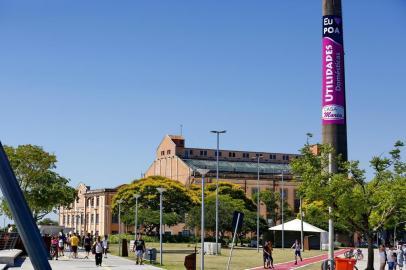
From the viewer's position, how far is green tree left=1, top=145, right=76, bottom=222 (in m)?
62.8

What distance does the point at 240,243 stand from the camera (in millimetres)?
88750

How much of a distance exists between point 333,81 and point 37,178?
30182 millimetres

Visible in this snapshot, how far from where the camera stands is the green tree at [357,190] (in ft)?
105

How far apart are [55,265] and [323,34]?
4592 cm

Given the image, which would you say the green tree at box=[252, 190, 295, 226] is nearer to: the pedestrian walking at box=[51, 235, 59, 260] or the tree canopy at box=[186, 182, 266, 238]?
the tree canopy at box=[186, 182, 266, 238]

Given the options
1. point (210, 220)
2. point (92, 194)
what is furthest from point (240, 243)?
point (92, 194)

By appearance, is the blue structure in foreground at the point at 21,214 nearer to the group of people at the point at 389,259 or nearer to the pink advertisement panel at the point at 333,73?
the group of people at the point at 389,259

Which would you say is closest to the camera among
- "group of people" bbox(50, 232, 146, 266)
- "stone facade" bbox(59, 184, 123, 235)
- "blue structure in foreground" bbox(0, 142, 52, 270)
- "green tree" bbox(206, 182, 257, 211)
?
"blue structure in foreground" bbox(0, 142, 52, 270)

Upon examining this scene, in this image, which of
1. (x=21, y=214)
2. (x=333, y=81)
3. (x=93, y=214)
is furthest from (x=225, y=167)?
(x=21, y=214)

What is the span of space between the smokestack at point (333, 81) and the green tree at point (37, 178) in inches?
1057

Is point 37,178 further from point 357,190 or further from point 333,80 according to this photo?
point 357,190

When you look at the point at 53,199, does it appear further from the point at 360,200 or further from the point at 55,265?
the point at 360,200

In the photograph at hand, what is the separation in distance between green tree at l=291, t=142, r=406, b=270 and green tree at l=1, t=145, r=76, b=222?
34.0 metres

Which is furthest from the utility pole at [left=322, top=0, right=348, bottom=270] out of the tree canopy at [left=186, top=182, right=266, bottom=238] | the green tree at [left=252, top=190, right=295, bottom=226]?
the green tree at [left=252, top=190, right=295, bottom=226]
